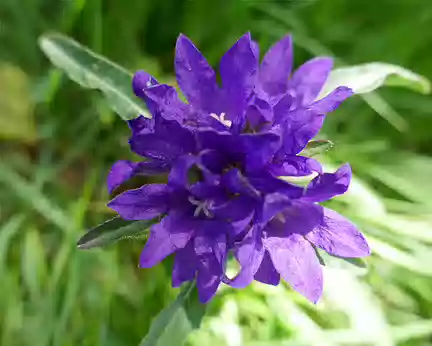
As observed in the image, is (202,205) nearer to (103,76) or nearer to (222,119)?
(222,119)

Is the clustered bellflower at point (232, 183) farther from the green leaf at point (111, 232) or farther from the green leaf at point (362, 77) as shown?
the green leaf at point (362, 77)

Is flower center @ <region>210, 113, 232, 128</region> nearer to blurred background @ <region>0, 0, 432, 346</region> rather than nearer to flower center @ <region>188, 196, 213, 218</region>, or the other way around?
flower center @ <region>188, 196, 213, 218</region>

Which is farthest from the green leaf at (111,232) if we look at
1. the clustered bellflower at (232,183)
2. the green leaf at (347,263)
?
the green leaf at (347,263)

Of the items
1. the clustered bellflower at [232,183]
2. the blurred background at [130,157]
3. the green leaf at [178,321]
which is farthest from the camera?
the blurred background at [130,157]

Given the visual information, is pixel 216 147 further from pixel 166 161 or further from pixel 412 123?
pixel 412 123

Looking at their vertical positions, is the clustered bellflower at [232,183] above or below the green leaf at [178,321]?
above

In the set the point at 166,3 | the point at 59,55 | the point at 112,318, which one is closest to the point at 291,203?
the point at 59,55

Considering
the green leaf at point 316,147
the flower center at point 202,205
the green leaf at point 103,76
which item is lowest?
the green leaf at point 316,147
